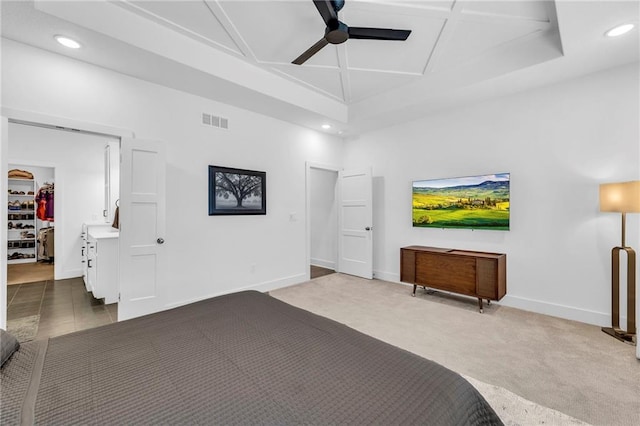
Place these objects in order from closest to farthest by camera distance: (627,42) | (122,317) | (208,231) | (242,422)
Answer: (242,422)
(627,42)
(122,317)
(208,231)

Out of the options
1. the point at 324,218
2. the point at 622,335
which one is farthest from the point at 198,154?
the point at 622,335

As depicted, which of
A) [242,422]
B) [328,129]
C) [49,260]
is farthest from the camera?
[49,260]

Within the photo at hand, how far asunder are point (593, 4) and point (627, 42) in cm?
92

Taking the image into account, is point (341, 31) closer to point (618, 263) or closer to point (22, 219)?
point (618, 263)

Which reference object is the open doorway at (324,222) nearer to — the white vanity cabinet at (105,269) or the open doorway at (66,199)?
the white vanity cabinet at (105,269)

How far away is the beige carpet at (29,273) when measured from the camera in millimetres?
4945

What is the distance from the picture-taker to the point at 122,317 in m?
3.01

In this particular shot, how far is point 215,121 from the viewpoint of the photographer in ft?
12.8

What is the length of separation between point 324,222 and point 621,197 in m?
4.64

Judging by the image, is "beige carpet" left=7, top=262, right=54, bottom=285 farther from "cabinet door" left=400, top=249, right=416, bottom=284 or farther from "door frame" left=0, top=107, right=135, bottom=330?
"cabinet door" left=400, top=249, right=416, bottom=284

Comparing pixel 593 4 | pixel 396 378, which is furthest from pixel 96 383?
pixel 593 4

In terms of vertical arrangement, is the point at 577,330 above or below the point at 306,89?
below

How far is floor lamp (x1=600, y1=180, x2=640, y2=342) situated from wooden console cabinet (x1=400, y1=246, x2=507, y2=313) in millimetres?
993

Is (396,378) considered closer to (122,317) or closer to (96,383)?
(96,383)
